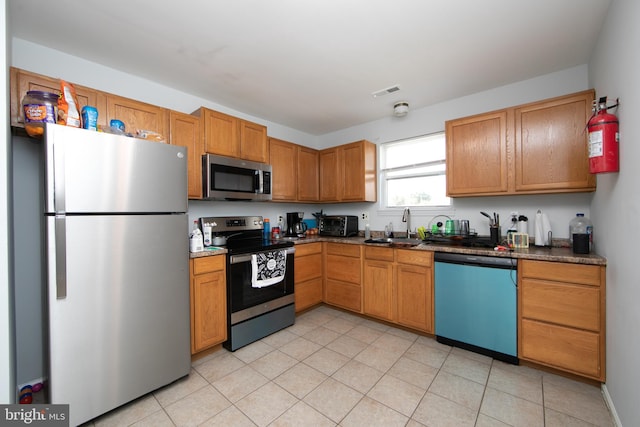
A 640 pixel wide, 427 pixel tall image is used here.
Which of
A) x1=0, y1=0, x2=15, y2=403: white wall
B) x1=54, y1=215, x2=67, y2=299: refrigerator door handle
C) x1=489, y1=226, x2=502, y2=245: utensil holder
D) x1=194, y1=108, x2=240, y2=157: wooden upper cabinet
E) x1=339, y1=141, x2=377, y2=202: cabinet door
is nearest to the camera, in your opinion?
x1=0, y1=0, x2=15, y2=403: white wall

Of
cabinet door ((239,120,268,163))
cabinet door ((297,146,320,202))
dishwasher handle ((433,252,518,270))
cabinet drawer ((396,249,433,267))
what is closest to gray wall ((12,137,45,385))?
cabinet door ((239,120,268,163))

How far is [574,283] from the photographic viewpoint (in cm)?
190

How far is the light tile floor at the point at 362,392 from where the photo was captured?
5.28ft

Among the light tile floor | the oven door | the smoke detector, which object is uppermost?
the smoke detector

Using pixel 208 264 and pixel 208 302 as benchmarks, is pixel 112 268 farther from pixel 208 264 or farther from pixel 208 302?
pixel 208 302

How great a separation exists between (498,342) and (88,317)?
10.00 feet

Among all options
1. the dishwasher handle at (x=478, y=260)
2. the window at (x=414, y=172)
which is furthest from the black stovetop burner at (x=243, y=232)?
the window at (x=414, y=172)

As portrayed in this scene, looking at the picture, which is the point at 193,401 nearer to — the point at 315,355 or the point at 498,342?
the point at 315,355

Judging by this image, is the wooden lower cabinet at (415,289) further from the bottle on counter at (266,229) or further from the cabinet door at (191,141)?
the cabinet door at (191,141)

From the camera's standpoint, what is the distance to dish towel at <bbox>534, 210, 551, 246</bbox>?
2402 mm

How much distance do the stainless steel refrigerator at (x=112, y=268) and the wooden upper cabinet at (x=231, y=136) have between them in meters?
0.81

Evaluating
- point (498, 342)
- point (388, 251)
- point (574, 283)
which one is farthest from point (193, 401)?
point (574, 283)

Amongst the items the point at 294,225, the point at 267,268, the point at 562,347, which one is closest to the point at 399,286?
the point at 562,347

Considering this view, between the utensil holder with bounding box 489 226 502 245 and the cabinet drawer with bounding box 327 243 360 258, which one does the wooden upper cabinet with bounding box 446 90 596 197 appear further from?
the cabinet drawer with bounding box 327 243 360 258
